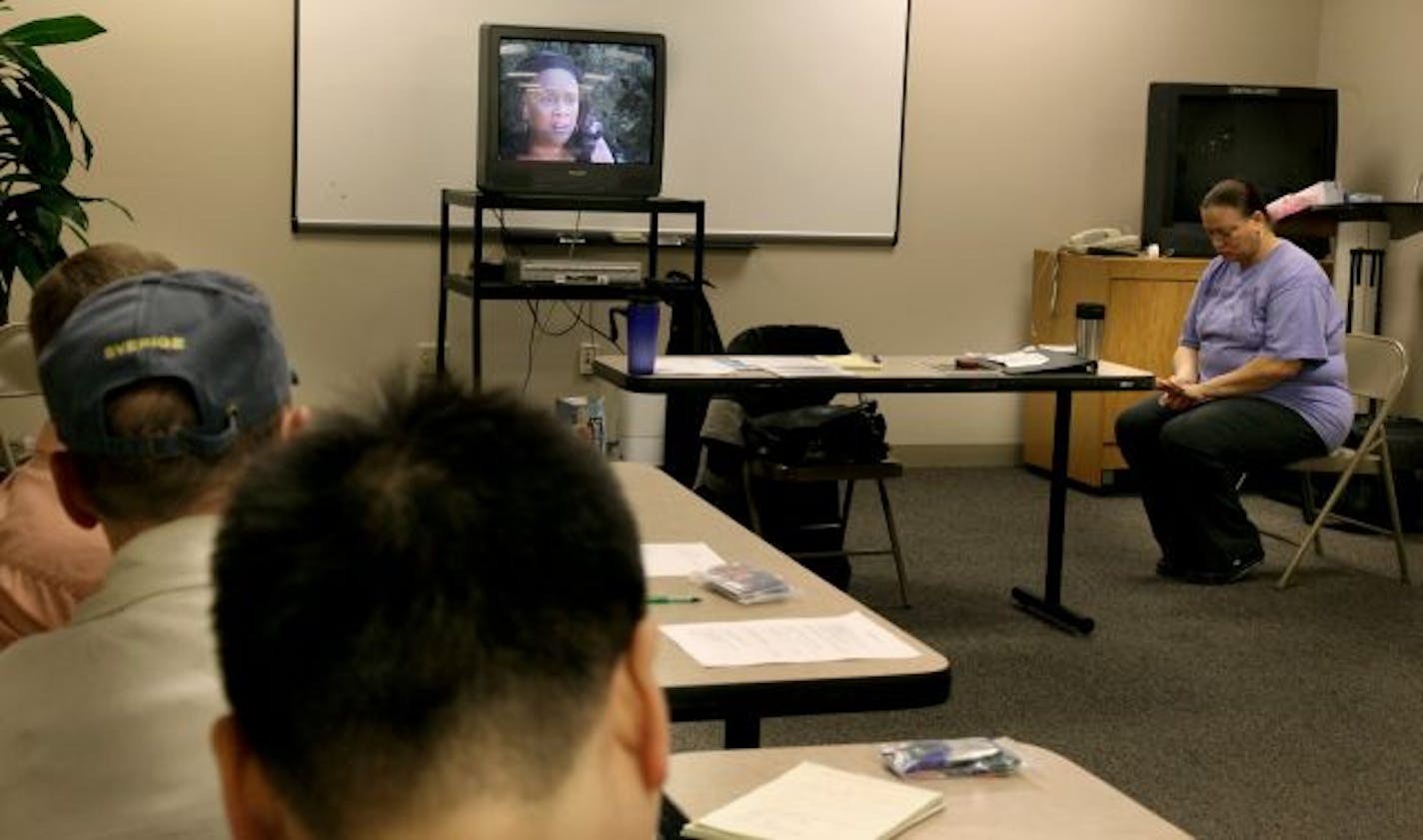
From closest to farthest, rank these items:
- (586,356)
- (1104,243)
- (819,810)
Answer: (819,810)
(586,356)
(1104,243)

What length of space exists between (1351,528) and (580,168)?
304 cm

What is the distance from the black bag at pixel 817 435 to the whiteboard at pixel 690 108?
73.2 inches

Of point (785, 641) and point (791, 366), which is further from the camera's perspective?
point (791, 366)

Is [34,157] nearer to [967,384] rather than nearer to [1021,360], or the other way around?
[967,384]

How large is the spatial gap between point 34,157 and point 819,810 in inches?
150

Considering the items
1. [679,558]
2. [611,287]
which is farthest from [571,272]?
[679,558]

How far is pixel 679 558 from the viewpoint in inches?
105

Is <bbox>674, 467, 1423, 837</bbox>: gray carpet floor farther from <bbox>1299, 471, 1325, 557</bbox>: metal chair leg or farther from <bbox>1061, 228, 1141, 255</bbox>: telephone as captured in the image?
<bbox>1061, 228, 1141, 255</bbox>: telephone

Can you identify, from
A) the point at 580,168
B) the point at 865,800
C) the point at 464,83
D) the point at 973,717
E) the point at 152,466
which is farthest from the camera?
the point at 464,83

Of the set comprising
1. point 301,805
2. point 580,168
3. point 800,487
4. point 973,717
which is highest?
point 580,168

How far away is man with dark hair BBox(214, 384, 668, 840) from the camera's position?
2.15ft

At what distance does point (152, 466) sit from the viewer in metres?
1.43

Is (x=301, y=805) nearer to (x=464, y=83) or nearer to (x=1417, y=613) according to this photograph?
(x=1417, y=613)

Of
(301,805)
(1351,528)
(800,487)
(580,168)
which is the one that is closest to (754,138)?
(580,168)
